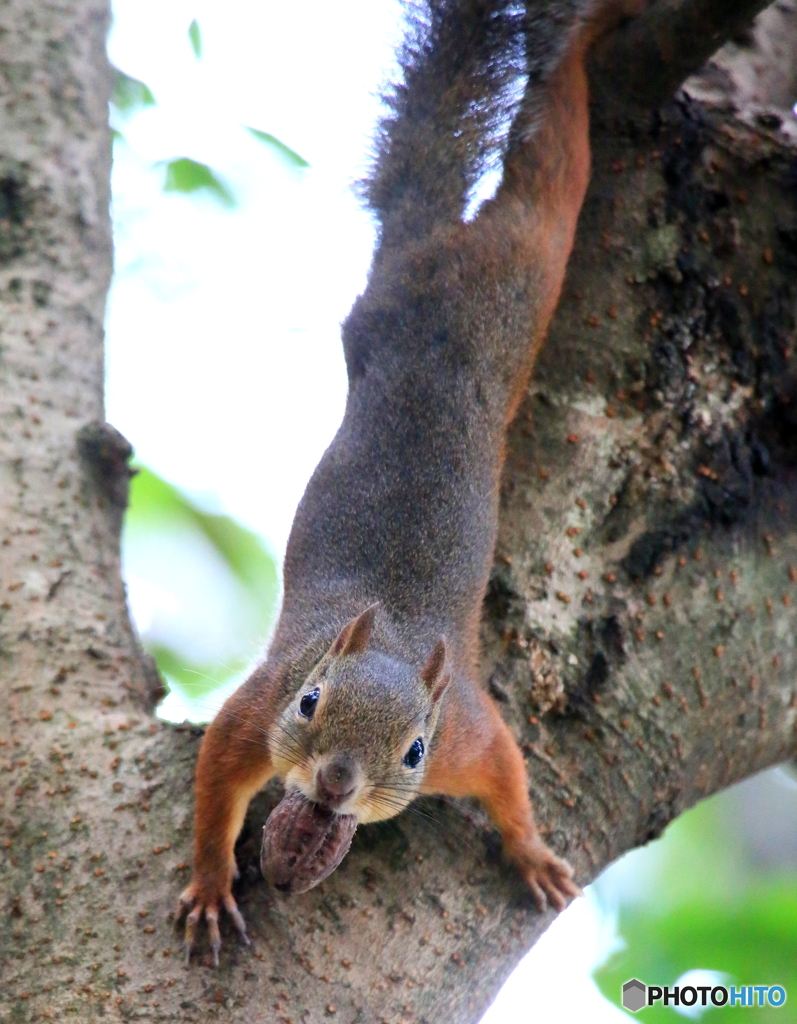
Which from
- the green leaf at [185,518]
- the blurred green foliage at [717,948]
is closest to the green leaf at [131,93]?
the green leaf at [185,518]

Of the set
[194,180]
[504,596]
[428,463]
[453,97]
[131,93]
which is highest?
[453,97]

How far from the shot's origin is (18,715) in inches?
90.4

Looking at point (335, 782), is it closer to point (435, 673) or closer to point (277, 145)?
point (435, 673)

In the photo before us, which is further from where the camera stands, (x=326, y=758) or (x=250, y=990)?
(x=326, y=758)

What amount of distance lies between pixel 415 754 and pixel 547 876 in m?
0.49

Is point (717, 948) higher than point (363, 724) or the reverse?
the reverse

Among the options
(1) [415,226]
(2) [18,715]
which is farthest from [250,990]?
(1) [415,226]

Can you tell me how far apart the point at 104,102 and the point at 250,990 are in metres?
2.50

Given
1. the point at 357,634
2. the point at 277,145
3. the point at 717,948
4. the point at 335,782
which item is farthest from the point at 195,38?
the point at 717,948

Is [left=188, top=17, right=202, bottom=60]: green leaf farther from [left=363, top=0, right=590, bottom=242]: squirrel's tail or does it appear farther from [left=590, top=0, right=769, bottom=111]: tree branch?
[left=590, top=0, right=769, bottom=111]: tree branch

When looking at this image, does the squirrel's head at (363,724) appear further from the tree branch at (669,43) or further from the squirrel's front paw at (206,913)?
the tree branch at (669,43)

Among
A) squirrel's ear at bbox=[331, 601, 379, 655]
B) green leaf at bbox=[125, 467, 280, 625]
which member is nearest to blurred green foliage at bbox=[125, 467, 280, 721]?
green leaf at bbox=[125, 467, 280, 625]

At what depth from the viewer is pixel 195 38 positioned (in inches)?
151

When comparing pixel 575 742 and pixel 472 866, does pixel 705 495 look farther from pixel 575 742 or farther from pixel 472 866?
pixel 472 866
